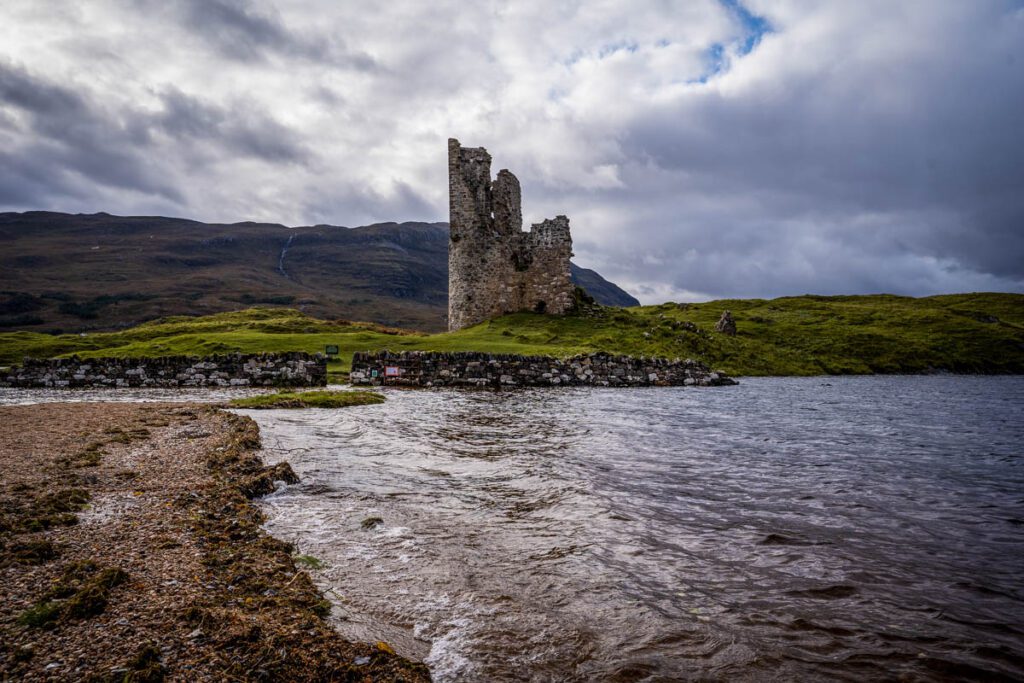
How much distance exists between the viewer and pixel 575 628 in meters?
4.72

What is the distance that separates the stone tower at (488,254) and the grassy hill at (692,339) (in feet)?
9.02

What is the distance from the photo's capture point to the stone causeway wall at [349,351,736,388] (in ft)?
98.1

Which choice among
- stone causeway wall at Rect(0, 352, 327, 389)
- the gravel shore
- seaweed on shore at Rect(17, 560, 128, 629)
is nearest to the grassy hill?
stone causeway wall at Rect(0, 352, 327, 389)

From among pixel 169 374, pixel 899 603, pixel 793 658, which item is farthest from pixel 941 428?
pixel 169 374

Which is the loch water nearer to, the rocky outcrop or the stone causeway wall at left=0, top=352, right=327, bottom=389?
the stone causeway wall at left=0, top=352, right=327, bottom=389

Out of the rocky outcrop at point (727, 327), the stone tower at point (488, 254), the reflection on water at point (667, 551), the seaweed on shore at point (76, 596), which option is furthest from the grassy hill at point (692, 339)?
the seaweed on shore at point (76, 596)

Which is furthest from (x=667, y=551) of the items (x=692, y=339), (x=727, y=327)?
(x=727, y=327)

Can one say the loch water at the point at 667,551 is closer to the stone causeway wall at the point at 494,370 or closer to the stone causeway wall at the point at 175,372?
the stone causeway wall at the point at 494,370

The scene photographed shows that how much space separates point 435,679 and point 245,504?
4.83 m

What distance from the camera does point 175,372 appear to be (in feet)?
96.5

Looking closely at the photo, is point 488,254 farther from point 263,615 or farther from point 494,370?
point 263,615

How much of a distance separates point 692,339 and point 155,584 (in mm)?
40959

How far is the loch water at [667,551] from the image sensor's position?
14.3 ft

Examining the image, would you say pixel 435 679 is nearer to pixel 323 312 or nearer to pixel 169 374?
pixel 169 374
